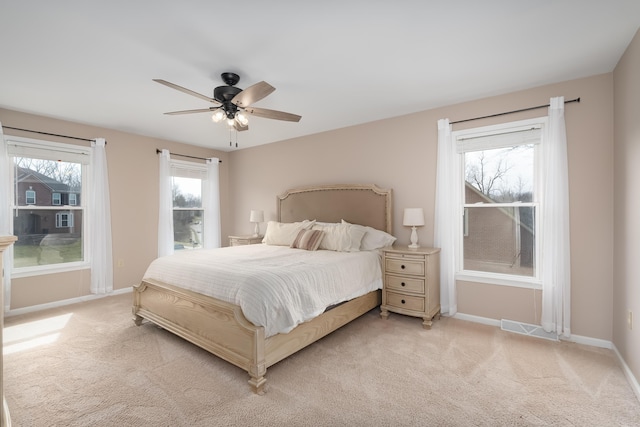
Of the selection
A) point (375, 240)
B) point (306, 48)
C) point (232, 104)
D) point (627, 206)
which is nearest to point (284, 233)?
point (375, 240)

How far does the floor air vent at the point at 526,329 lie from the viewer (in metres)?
2.92

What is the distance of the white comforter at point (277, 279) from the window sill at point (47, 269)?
1.90 m

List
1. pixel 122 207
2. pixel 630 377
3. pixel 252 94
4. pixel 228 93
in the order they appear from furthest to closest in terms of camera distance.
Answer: pixel 122 207
pixel 228 93
pixel 252 94
pixel 630 377

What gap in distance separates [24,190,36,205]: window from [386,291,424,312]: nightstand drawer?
15.4 ft

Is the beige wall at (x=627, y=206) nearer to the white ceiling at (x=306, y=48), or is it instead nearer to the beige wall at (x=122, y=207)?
the white ceiling at (x=306, y=48)

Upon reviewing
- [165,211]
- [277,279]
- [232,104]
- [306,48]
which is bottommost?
[277,279]

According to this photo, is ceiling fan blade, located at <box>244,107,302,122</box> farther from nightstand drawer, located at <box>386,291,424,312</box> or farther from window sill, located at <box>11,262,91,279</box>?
window sill, located at <box>11,262,91,279</box>

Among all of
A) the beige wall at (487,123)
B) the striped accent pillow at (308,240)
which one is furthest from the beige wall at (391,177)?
the striped accent pillow at (308,240)

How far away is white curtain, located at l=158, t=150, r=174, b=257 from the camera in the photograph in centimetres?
496

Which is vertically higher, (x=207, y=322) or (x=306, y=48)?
(x=306, y=48)

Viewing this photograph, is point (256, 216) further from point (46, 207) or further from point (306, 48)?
point (306, 48)

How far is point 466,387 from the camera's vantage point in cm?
214

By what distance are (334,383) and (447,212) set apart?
2296mm

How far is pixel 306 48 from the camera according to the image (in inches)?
92.5
